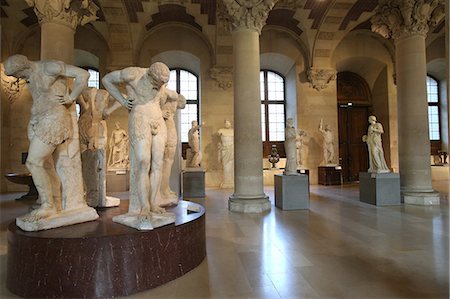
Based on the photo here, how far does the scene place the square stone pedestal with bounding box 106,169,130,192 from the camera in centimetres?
1198

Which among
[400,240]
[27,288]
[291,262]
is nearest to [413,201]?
[400,240]

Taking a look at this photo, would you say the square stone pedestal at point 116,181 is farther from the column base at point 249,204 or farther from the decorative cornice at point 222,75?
the decorative cornice at point 222,75

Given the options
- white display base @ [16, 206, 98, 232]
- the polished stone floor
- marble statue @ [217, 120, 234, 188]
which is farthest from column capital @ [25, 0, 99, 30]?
marble statue @ [217, 120, 234, 188]

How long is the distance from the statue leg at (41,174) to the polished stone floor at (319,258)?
833 mm

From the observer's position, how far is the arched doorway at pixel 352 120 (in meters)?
17.4

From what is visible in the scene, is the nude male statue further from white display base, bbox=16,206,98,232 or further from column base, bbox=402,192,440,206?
column base, bbox=402,192,440,206

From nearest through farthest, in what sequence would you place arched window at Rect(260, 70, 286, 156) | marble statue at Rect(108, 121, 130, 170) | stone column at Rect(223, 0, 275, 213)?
stone column at Rect(223, 0, 275, 213) < marble statue at Rect(108, 121, 130, 170) < arched window at Rect(260, 70, 286, 156)

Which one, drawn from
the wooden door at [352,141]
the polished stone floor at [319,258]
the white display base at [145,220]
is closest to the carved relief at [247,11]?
the polished stone floor at [319,258]

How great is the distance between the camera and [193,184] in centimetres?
1083

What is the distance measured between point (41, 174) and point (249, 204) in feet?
16.5

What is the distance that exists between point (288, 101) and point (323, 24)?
163 inches

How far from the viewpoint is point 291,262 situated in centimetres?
386

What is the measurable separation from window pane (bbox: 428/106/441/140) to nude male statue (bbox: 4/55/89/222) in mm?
20278

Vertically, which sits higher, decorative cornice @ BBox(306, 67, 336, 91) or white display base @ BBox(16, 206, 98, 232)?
decorative cornice @ BBox(306, 67, 336, 91)
